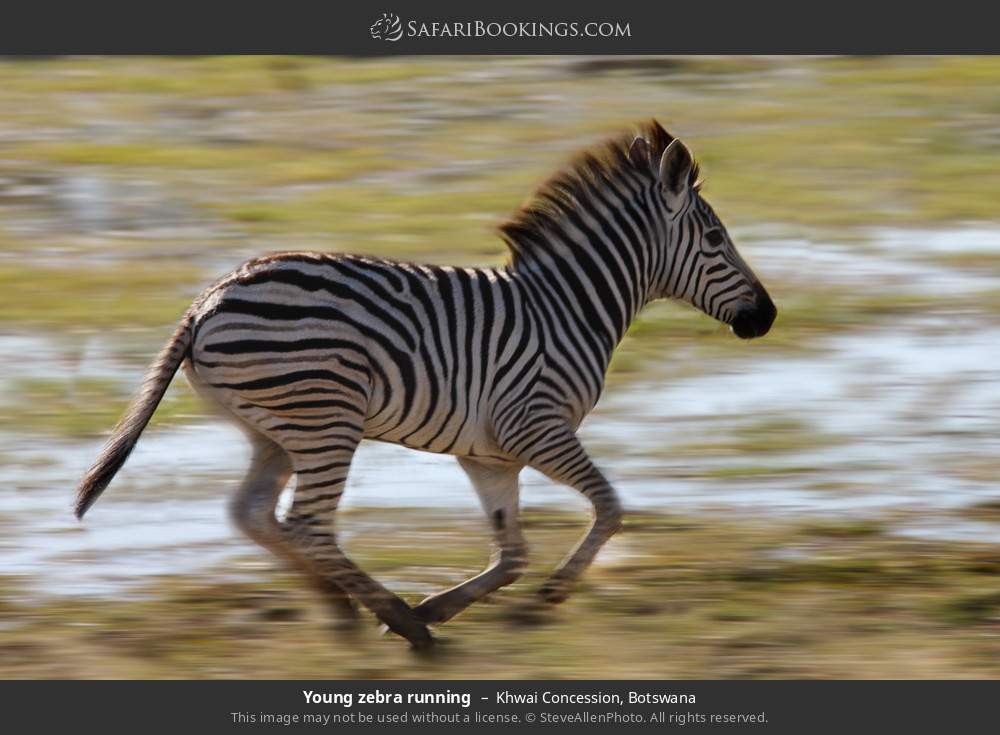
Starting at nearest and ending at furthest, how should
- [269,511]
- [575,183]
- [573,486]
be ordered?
[269,511] < [573,486] < [575,183]

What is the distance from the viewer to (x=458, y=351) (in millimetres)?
6867

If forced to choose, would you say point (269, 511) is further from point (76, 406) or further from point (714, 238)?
point (76, 406)

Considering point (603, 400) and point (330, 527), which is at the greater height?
point (330, 527)

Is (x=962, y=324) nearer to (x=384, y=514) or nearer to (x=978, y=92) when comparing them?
(x=384, y=514)

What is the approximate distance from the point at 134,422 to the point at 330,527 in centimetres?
85

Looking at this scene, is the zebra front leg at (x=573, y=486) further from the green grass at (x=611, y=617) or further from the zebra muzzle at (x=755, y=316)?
the zebra muzzle at (x=755, y=316)

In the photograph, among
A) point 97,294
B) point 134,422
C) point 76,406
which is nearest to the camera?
point 134,422

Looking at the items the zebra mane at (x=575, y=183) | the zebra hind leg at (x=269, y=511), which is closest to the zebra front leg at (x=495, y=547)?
the zebra hind leg at (x=269, y=511)

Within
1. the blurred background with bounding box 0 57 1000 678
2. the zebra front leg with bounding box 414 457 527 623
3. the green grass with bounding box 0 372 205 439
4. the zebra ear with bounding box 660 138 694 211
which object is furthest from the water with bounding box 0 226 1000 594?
the zebra ear with bounding box 660 138 694 211

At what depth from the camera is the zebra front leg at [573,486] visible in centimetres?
693

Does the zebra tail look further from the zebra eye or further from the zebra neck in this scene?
the zebra eye

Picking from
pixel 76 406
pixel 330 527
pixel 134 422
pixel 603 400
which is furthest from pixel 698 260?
pixel 76 406

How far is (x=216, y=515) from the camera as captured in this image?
852 cm

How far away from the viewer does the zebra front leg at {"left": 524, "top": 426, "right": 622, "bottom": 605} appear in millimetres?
6926
